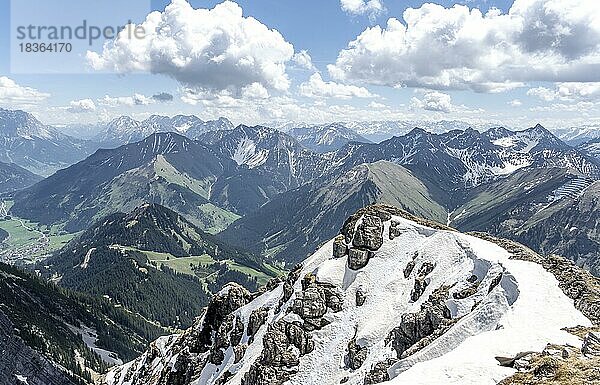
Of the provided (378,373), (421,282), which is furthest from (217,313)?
(378,373)

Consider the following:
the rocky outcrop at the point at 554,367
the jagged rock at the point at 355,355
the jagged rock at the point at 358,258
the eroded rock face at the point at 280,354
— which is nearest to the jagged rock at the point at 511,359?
the rocky outcrop at the point at 554,367

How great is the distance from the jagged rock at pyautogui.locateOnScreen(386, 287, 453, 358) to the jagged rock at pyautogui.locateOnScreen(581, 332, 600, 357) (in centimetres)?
2098

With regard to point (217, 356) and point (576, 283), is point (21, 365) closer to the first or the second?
point (217, 356)

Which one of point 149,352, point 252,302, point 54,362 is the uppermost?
point 252,302

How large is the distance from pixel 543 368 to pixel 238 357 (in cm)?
6807

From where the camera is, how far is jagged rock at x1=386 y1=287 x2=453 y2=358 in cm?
5816

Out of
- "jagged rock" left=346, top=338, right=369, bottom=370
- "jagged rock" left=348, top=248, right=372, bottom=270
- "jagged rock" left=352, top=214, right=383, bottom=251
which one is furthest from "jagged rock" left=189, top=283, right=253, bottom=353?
"jagged rock" left=346, top=338, right=369, bottom=370

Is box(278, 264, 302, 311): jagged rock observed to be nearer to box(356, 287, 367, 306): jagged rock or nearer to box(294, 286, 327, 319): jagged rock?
box(294, 286, 327, 319): jagged rock

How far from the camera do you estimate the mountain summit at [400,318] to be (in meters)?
36.2

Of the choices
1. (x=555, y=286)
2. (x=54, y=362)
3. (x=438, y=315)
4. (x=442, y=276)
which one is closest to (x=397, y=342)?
(x=438, y=315)

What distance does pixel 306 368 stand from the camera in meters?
70.8

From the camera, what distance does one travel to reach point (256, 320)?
91562 mm

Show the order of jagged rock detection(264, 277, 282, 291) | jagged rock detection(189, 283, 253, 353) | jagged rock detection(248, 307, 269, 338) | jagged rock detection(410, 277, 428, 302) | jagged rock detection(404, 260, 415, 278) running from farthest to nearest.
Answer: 1. jagged rock detection(264, 277, 282, 291)
2. jagged rock detection(189, 283, 253, 353)
3. jagged rock detection(248, 307, 269, 338)
4. jagged rock detection(404, 260, 415, 278)
5. jagged rock detection(410, 277, 428, 302)

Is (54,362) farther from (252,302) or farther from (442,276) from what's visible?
(442,276)
